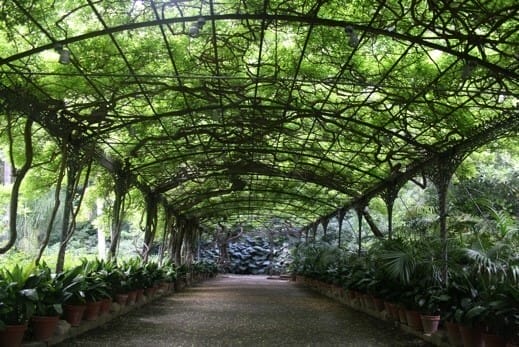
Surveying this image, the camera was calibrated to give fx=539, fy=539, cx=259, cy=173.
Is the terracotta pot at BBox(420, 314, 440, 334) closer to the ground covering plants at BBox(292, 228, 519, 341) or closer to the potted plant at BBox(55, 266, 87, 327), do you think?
the ground covering plants at BBox(292, 228, 519, 341)

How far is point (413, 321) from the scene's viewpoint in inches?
300

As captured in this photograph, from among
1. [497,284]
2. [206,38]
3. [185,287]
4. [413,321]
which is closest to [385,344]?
[413,321]

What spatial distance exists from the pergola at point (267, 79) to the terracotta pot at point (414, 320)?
1270 mm

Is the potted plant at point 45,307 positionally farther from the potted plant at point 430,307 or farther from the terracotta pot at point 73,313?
the potted plant at point 430,307

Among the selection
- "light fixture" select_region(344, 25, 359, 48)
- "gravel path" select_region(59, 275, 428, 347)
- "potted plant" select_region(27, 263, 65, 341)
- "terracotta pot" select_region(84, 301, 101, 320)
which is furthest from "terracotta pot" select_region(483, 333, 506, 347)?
"terracotta pot" select_region(84, 301, 101, 320)

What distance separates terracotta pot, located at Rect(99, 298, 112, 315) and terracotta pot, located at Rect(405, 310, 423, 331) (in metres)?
4.44

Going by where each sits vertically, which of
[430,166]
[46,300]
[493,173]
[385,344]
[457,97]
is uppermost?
[493,173]

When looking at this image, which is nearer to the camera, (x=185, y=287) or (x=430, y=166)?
(x=430, y=166)

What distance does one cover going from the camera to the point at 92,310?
7.42m

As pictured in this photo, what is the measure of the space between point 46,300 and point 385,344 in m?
4.19

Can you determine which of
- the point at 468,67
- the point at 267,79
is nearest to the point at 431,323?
the point at 468,67

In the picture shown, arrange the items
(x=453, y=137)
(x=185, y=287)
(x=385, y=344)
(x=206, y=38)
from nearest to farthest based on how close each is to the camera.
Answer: (x=206, y=38), (x=385, y=344), (x=453, y=137), (x=185, y=287)

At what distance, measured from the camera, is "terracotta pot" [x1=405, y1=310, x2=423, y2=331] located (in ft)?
24.6

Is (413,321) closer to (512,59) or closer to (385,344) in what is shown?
(385,344)
